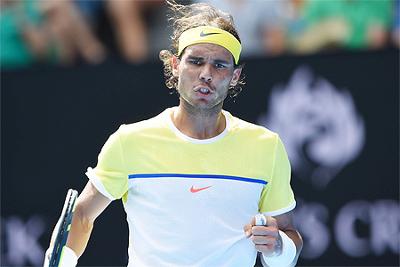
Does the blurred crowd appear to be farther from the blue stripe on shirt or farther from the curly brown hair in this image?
the blue stripe on shirt

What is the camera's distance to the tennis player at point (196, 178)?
4.44m

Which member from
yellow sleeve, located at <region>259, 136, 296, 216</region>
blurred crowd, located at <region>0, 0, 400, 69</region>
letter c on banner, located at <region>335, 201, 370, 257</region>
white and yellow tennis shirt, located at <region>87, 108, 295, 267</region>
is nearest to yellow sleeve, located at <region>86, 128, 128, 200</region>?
white and yellow tennis shirt, located at <region>87, 108, 295, 267</region>

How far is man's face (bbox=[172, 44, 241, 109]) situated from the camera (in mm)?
4438

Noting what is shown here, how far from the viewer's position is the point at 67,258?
4.44m

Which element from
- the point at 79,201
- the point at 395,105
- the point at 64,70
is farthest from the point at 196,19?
the point at 64,70

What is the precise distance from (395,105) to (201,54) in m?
3.73

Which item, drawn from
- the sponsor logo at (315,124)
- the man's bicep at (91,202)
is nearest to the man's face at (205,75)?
the man's bicep at (91,202)

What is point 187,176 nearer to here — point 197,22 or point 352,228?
point 197,22

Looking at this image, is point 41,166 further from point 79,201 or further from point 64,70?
point 79,201

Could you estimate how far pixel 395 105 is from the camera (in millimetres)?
7887

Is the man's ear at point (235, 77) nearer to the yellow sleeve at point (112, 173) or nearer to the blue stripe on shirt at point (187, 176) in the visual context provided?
the blue stripe on shirt at point (187, 176)

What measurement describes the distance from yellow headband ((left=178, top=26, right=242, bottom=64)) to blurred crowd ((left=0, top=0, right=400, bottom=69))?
12.3ft

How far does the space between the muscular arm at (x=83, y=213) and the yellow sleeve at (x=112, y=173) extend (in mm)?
64

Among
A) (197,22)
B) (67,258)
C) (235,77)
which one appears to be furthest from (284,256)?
(197,22)
